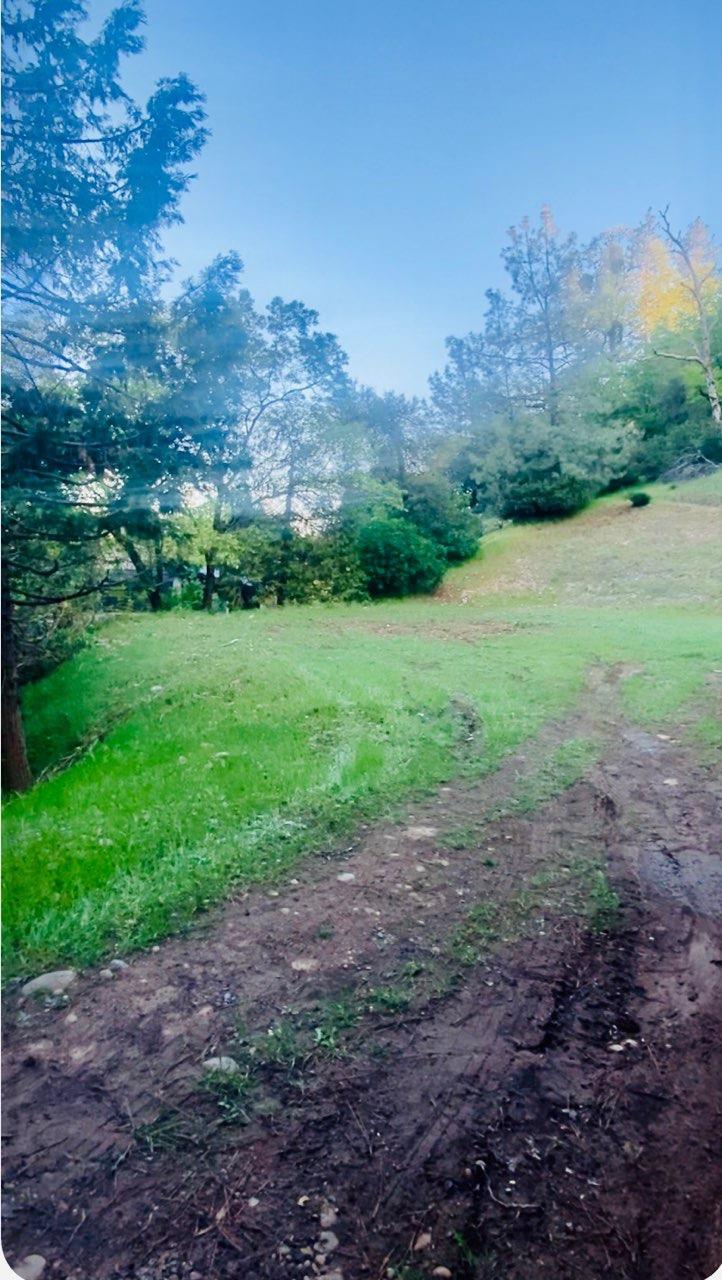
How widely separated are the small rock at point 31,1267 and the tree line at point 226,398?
0.85 m

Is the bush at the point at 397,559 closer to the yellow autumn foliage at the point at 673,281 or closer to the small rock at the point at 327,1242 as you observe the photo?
the yellow autumn foliage at the point at 673,281

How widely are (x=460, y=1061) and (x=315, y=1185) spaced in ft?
1.24

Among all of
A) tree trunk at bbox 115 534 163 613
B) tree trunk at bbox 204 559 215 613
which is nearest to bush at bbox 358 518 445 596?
tree trunk at bbox 204 559 215 613

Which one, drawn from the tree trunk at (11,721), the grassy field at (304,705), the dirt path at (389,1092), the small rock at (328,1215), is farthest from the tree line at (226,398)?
the small rock at (328,1215)

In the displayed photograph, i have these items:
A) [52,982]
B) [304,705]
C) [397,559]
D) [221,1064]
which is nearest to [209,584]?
[304,705]

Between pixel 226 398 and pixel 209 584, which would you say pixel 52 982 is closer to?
pixel 209 584

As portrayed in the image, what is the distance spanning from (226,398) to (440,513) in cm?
84

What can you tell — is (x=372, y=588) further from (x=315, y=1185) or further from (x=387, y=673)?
(x=315, y=1185)

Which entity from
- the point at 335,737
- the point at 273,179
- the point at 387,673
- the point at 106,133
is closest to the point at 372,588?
the point at 387,673

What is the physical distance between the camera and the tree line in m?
1.45

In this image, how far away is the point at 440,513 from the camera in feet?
7.20

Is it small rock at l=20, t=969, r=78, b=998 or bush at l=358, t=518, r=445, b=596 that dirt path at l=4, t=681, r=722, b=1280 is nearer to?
small rock at l=20, t=969, r=78, b=998

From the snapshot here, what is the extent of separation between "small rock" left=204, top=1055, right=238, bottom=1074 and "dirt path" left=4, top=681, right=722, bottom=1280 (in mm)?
15

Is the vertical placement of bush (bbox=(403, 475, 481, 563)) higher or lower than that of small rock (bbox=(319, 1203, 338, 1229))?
higher
